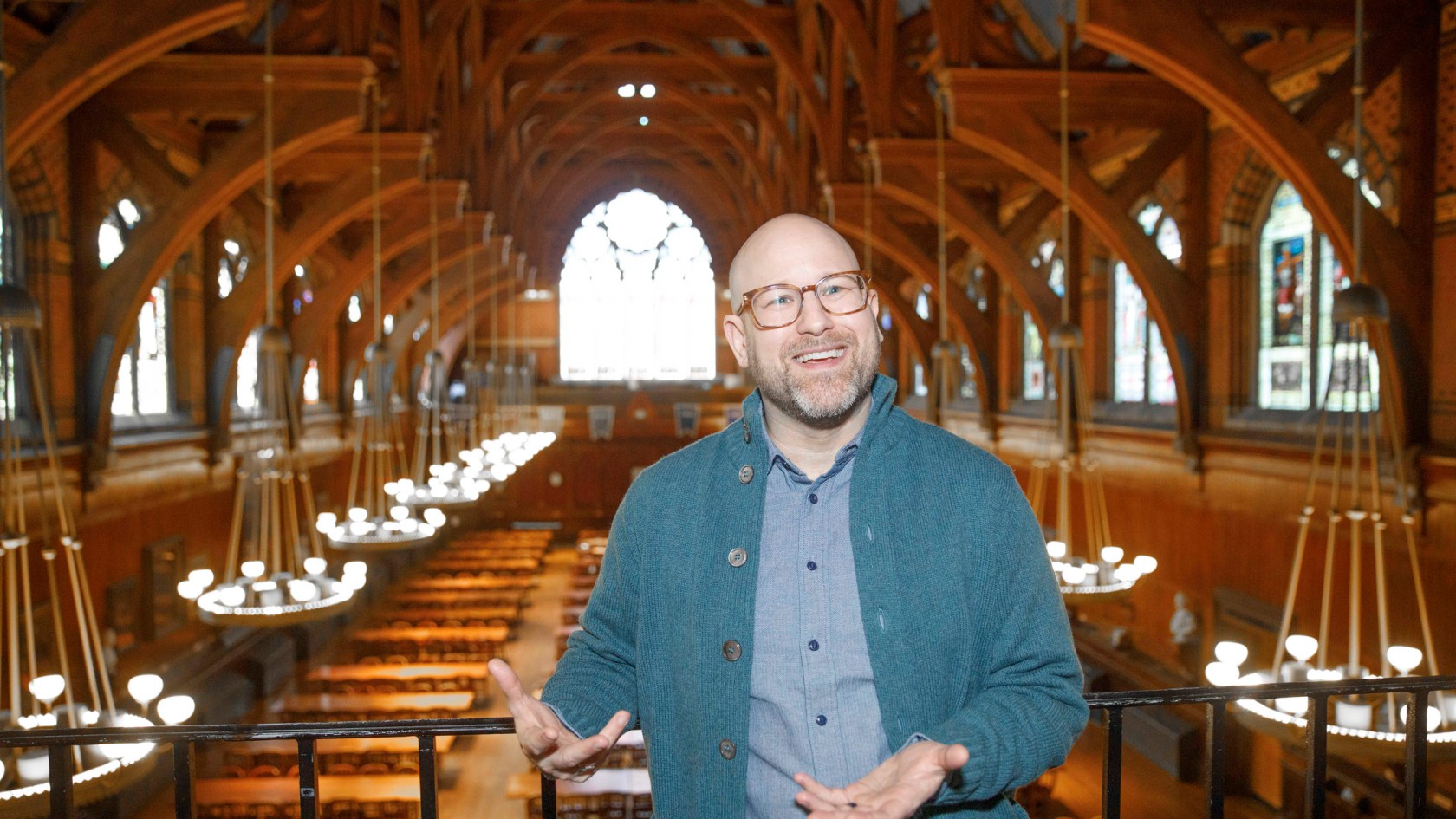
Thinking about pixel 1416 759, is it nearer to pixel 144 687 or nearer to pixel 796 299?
pixel 796 299

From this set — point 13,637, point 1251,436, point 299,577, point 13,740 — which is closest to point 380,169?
point 299,577

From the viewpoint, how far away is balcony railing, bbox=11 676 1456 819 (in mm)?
1909

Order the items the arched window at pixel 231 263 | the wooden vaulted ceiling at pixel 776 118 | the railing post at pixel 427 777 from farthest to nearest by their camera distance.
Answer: the arched window at pixel 231 263, the wooden vaulted ceiling at pixel 776 118, the railing post at pixel 427 777

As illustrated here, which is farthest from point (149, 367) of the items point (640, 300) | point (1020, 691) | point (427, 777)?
point (640, 300)

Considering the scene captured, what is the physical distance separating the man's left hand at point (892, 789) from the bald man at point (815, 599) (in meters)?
0.08

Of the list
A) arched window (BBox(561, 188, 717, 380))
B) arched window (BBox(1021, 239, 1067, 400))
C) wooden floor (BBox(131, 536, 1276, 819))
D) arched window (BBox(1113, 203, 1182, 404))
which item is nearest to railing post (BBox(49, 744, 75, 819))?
wooden floor (BBox(131, 536, 1276, 819))

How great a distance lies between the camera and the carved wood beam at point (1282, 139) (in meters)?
5.61

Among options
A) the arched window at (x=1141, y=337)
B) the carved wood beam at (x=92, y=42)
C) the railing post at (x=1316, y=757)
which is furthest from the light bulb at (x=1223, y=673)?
the carved wood beam at (x=92, y=42)

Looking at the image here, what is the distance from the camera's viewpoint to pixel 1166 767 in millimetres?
Result: 8336

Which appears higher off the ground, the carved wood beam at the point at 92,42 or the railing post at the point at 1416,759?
the carved wood beam at the point at 92,42

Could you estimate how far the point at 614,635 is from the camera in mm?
1804

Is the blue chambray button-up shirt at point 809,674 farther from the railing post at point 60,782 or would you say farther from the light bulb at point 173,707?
the light bulb at point 173,707

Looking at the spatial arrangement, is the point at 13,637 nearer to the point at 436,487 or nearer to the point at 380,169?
the point at 436,487

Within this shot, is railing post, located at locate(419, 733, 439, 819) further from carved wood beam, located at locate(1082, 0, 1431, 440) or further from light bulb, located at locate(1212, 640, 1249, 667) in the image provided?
carved wood beam, located at locate(1082, 0, 1431, 440)
